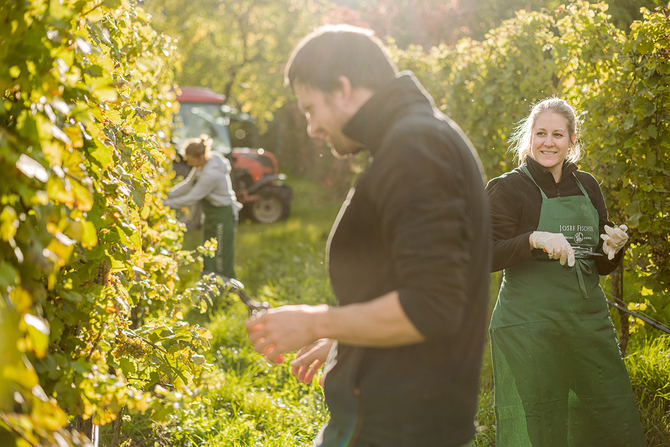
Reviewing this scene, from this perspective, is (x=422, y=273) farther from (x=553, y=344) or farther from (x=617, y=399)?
(x=617, y=399)

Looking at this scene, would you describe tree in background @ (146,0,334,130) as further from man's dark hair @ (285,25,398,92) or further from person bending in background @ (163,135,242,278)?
man's dark hair @ (285,25,398,92)

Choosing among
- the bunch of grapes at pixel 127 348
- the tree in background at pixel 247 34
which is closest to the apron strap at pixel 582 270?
the bunch of grapes at pixel 127 348

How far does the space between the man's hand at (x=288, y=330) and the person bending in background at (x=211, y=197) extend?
5.37m

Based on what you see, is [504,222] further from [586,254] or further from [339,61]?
[339,61]

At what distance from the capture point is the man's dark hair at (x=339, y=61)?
4.54 feet

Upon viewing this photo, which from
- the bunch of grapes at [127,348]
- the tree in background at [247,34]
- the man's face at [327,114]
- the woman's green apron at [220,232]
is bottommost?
the woman's green apron at [220,232]

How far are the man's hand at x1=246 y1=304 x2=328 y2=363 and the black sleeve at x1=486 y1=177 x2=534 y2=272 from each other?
1.57m

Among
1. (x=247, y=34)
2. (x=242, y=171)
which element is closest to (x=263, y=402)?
(x=242, y=171)

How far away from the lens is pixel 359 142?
1.45m

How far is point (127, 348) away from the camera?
7.09ft

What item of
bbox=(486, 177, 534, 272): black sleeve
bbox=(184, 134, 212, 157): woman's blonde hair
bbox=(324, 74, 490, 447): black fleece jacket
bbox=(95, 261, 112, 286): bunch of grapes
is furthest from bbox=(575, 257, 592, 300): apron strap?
bbox=(184, 134, 212, 157): woman's blonde hair

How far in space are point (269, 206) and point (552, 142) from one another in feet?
35.2

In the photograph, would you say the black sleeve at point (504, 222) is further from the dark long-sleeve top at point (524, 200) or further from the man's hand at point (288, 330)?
the man's hand at point (288, 330)

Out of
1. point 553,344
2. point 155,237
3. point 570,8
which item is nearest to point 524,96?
point 570,8
